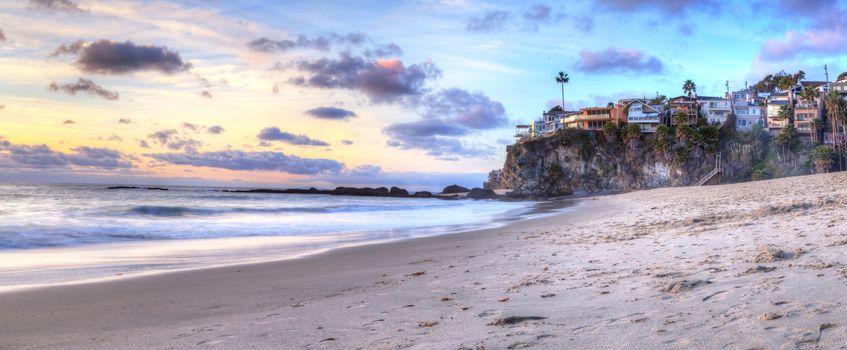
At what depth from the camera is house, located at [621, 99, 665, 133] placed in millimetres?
92688

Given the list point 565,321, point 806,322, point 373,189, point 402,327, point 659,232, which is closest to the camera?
point 806,322

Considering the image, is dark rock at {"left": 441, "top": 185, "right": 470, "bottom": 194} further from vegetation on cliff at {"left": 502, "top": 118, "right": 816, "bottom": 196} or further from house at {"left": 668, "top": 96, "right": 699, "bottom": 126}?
house at {"left": 668, "top": 96, "right": 699, "bottom": 126}

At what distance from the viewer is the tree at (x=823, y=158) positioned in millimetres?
72875

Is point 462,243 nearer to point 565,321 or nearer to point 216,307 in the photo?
point 216,307

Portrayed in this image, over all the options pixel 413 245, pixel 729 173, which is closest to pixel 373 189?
pixel 729 173

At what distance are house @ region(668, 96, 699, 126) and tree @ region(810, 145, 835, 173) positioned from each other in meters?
18.7

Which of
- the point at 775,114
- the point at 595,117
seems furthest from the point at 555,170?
the point at 775,114

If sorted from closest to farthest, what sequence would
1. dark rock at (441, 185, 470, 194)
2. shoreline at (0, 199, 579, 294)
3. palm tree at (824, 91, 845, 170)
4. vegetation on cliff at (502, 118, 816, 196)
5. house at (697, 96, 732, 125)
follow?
1. shoreline at (0, 199, 579, 294)
2. palm tree at (824, 91, 845, 170)
3. vegetation on cliff at (502, 118, 816, 196)
4. house at (697, 96, 732, 125)
5. dark rock at (441, 185, 470, 194)

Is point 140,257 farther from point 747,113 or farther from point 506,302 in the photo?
point 747,113

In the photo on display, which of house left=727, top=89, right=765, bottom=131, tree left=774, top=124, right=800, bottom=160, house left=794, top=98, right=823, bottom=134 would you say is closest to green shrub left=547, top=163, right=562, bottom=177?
house left=727, top=89, right=765, bottom=131

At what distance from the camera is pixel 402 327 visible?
15.0 feet

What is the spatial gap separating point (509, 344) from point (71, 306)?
5.63 metres

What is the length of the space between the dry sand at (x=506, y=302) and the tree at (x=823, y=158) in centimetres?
8151

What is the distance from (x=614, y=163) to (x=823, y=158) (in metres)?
28.7
